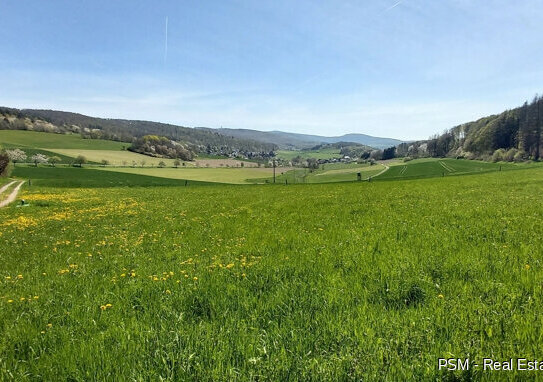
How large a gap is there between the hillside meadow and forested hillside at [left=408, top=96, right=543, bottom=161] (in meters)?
155

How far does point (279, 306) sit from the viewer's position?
4.91 m

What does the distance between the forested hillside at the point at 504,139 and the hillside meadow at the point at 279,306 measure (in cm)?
15527

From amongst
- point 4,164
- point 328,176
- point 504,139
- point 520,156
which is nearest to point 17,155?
point 4,164

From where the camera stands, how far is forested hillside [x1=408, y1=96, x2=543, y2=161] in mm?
128500

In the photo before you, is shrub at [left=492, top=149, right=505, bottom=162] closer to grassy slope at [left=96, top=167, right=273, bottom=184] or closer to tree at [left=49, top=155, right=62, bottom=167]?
grassy slope at [left=96, top=167, right=273, bottom=184]

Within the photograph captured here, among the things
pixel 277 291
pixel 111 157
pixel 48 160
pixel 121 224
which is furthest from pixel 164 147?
pixel 277 291

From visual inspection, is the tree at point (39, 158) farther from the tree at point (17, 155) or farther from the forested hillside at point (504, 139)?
the forested hillside at point (504, 139)

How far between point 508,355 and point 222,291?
429 centimetres

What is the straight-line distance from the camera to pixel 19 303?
5609mm

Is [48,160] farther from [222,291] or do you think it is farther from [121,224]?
[222,291]

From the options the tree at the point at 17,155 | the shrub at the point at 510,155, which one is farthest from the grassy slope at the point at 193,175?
the shrub at the point at 510,155

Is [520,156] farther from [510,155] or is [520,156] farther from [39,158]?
[39,158]

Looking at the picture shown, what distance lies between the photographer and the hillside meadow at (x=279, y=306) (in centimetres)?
338

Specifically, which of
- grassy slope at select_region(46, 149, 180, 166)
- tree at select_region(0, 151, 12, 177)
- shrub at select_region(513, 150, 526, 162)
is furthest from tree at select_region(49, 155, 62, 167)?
shrub at select_region(513, 150, 526, 162)
